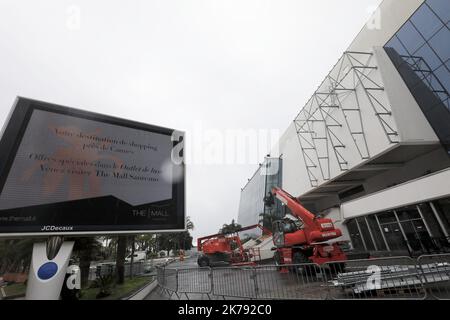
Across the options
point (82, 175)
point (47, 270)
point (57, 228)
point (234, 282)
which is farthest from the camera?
point (234, 282)

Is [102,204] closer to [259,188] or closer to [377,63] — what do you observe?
[377,63]

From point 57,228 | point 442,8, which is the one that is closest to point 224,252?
point 57,228

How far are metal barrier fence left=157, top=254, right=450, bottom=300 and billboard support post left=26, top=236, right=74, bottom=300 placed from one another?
3715mm

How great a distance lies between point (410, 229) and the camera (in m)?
12.4

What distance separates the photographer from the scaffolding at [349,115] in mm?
13703

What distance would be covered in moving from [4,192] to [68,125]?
1.73 metres

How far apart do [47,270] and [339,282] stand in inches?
245

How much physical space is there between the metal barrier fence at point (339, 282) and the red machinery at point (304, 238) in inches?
114

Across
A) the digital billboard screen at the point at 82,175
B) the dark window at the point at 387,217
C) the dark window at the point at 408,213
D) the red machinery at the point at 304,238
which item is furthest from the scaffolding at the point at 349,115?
the digital billboard screen at the point at 82,175

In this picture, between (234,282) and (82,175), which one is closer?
(82,175)

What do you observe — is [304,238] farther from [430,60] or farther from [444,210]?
[430,60]

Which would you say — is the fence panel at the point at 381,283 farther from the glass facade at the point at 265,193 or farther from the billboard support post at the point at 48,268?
the glass facade at the point at 265,193

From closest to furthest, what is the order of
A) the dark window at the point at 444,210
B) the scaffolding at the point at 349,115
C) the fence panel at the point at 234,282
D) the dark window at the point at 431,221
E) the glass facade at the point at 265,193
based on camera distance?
the fence panel at the point at 234,282 → the dark window at the point at 444,210 → the dark window at the point at 431,221 → the scaffolding at the point at 349,115 → the glass facade at the point at 265,193

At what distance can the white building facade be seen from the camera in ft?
38.4
